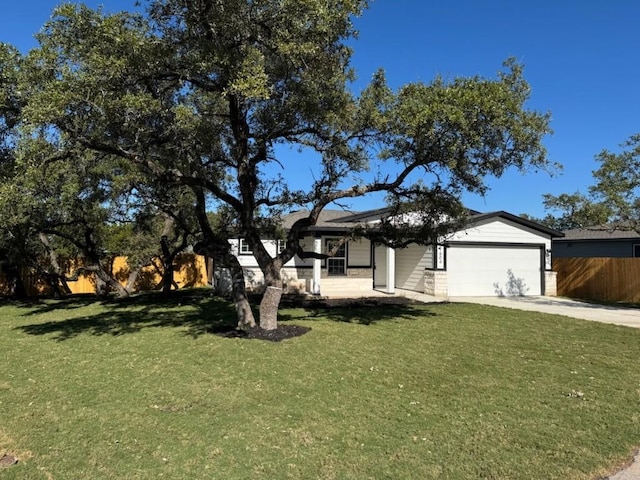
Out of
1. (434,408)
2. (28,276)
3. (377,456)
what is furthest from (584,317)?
(28,276)

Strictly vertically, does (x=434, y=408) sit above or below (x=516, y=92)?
below

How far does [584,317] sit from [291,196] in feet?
27.9

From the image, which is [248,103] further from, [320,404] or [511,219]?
[511,219]

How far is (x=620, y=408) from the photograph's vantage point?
5383 millimetres

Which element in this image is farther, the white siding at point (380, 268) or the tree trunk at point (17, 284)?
the white siding at point (380, 268)

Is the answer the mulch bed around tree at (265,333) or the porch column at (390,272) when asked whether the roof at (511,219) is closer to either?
the porch column at (390,272)

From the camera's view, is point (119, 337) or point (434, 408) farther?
point (119, 337)

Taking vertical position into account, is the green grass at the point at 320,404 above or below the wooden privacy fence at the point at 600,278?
below

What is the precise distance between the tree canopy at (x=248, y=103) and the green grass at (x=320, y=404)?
267cm

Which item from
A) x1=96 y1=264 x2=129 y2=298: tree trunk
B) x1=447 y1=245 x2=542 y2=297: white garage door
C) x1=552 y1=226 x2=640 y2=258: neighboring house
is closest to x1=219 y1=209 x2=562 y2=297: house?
x1=447 y1=245 x2=542 y2=297: white garage door

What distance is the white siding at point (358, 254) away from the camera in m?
21.1

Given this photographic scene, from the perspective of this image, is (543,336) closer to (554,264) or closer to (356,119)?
(356,119)

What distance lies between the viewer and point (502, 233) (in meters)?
19.9

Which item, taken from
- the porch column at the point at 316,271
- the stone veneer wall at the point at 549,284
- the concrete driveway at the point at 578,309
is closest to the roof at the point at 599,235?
the stone veneer wall at the point at 549,284
